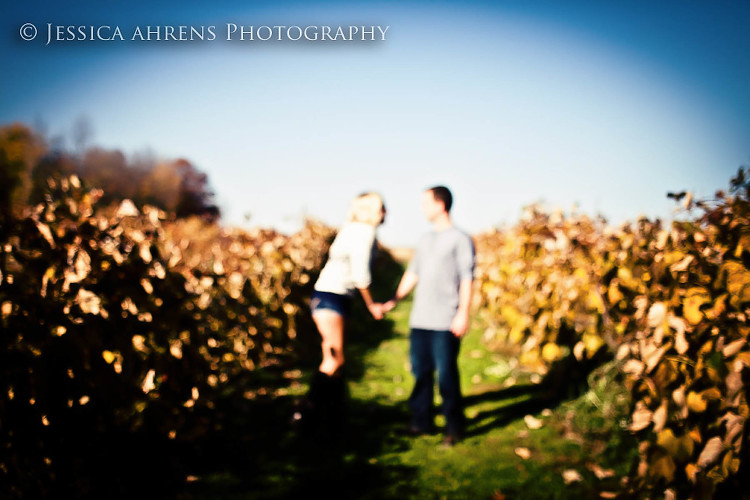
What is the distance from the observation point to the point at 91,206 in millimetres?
2484

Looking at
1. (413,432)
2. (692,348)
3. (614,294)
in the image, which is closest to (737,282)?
(692,348)

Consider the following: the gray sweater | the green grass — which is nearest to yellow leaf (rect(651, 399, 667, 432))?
the green grass

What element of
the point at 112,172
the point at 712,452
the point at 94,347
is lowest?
the point at 712,452

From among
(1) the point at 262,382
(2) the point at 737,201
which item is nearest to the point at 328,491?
(1) the point at 262,382

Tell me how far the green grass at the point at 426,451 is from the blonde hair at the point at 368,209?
186 centimetres

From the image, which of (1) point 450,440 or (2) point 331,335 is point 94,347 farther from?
(1) point 450,440

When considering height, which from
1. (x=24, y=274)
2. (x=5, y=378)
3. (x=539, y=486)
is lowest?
(x=539, y=486)

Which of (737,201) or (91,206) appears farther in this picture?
(91,206)

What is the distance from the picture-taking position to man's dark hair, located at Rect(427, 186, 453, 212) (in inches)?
139

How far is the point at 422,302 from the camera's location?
3.53m

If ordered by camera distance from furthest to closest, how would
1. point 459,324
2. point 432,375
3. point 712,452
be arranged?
point 432,375, point 459,324, point 712,452

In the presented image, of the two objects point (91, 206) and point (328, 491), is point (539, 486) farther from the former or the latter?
point (91, 206)

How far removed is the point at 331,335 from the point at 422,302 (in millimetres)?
796

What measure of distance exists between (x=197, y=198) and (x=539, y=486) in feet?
202
